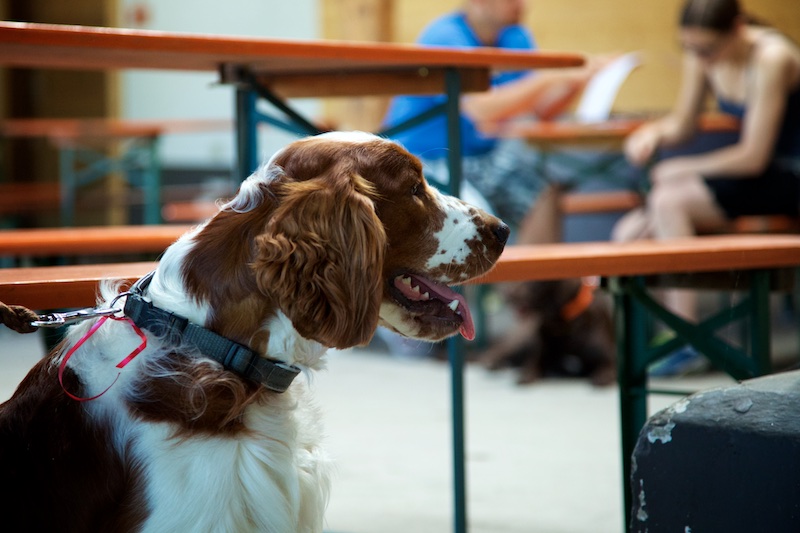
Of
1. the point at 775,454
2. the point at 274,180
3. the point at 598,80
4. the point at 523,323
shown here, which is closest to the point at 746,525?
the point at 775,454

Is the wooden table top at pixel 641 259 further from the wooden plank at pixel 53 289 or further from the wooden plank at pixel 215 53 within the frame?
the wooden plank at pixel 53 289

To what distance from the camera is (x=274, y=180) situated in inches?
57.5

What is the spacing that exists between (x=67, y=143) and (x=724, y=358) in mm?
6319

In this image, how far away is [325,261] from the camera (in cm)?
138

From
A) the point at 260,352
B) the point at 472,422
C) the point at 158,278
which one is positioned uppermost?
the point at 158,278

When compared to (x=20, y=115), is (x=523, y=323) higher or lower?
lower

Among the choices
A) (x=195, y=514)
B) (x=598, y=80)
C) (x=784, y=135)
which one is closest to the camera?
(x=195, y=514)

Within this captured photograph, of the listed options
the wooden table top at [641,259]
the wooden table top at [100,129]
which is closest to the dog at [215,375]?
the wooden table top at [641,259]

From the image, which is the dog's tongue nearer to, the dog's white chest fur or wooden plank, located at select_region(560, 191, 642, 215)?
the dog's white chest fur

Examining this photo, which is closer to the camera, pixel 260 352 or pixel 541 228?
pixel 260 352

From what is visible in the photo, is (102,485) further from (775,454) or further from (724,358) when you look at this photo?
(724,358)

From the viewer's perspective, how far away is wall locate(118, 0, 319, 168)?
8.74 metres

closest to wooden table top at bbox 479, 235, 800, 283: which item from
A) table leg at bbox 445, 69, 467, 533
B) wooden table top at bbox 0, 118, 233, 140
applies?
table leg at bbox 445, 69, 467, 533

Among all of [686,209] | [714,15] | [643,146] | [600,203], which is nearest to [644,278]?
[686,209]
